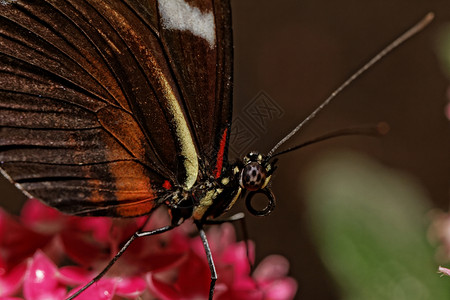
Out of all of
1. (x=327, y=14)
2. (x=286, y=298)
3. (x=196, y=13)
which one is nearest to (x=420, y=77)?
(x=327, y=14)

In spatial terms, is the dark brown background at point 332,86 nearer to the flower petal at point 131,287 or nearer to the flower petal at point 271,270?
the flower petal at point 271,270

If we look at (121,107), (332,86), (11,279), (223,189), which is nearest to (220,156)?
(223,189)

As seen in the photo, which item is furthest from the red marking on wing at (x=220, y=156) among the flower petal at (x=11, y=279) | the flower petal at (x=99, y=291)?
the flower petal at (x=11, y=279)

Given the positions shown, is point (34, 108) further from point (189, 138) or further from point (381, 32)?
point (381, 32)

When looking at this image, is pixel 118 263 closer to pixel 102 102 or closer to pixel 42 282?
pixel 42 282

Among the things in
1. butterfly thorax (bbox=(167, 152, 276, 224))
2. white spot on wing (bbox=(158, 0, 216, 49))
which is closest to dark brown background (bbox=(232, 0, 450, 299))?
butterfly thorax (bbox=(167, 152, 276, 224))

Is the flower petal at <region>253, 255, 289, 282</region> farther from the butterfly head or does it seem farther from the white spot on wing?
the white spot on wing

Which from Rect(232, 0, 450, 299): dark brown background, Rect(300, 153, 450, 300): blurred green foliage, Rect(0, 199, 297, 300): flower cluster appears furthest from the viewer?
Rect(232, 0, 450, 299): dark brown background
